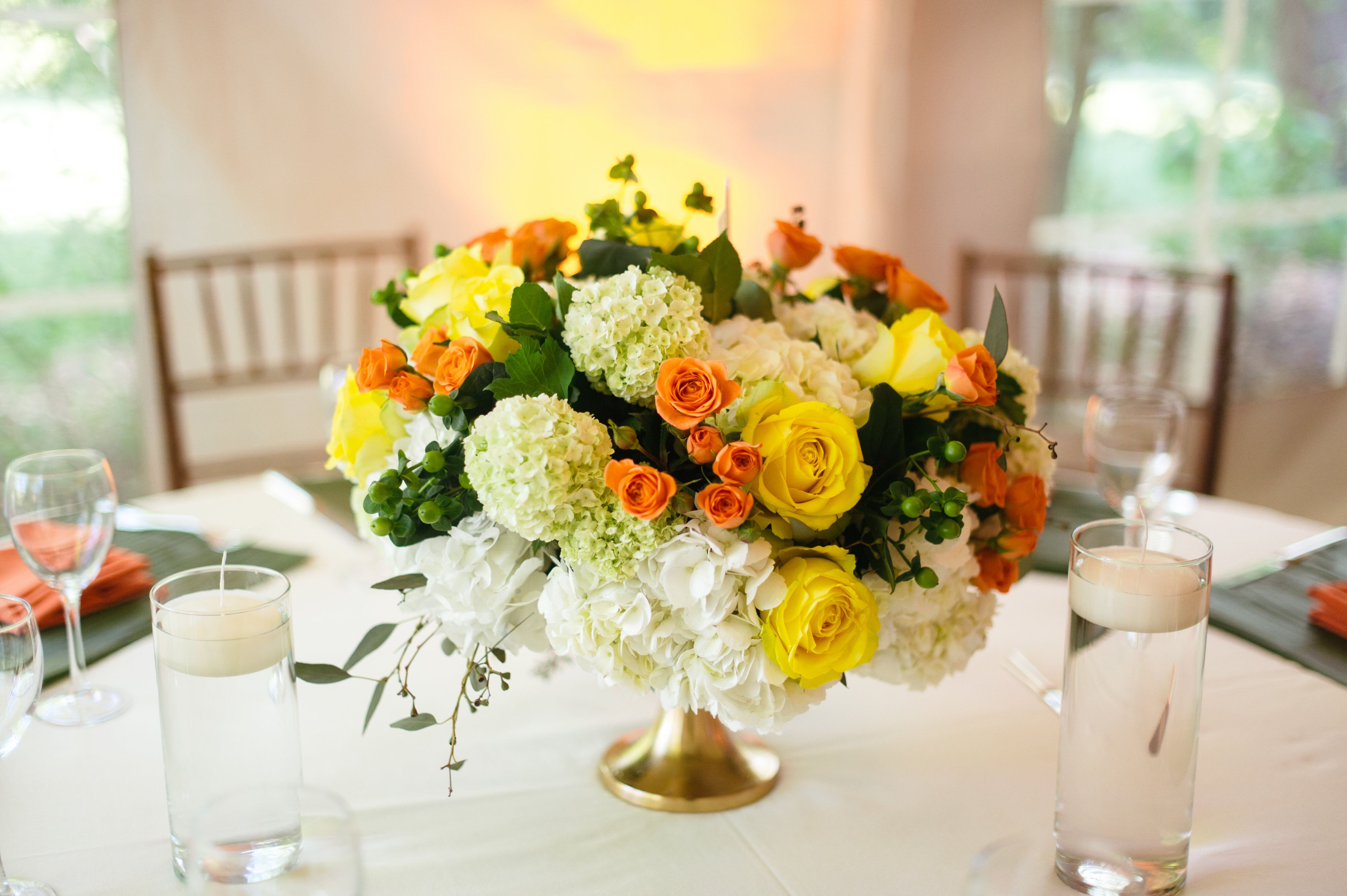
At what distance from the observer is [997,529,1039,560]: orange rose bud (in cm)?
88

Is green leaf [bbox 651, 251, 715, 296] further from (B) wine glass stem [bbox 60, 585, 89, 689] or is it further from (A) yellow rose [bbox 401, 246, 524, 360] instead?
(B) wine glass stem [bbox 60, 585, 89, 689]

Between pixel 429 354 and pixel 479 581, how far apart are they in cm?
17

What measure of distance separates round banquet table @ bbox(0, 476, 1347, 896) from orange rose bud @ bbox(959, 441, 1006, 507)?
0.28 metres

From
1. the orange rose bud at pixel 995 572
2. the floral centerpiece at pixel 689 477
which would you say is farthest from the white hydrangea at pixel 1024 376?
the orange rose bud at pixel 995 572

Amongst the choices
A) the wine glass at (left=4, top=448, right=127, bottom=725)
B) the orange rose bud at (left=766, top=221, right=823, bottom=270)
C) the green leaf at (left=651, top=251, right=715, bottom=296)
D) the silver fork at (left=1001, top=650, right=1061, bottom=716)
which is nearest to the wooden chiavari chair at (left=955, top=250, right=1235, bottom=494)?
the silver fork at (left=1001, top=650, right=1061, bottom=716)

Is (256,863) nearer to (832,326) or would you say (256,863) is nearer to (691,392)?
(691,392)

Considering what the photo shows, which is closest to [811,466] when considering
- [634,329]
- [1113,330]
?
[634,329]

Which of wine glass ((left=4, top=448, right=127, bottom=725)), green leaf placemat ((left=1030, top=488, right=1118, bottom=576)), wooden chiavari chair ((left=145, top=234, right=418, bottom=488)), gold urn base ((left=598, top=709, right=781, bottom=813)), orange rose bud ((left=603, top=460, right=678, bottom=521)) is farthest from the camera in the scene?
wooden chiavari chair ((left=145, top=234, right=418, bottom=488))

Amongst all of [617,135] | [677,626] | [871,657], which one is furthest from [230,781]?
[617,135]

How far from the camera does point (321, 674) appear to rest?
834 mm

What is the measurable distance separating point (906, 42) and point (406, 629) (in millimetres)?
2302

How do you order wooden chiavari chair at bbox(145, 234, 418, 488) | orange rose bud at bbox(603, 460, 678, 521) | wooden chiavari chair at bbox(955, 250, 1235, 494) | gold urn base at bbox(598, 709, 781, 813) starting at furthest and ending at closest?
wooden chiavari chair at bbox(145, 234, 418, 488) → wooden chiavari chair at bbox(955, 250, 1235, 494) → gold urn base at bbox(598, 709, 781, 813) → orange rose bud at bbox(603, 460, 678, 521)

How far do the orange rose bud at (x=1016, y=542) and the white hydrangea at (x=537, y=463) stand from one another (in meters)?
0.33

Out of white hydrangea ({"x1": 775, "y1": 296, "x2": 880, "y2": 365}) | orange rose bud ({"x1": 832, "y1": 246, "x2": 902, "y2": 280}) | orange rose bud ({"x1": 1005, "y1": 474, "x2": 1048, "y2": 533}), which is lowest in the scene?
orange rose bud ({"x1": 1005, "y1": 474, "x2": 1048, "y2": 533})
